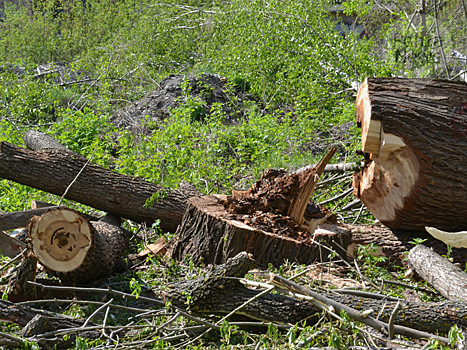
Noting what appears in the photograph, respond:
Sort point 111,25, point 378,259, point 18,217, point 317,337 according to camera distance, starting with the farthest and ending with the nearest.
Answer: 1. point 111,25
2. point 18,217
3. point 378,259
4. point 317,337

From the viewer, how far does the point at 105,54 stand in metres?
12.9

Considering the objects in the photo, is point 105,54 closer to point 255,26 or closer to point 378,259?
point 255,26

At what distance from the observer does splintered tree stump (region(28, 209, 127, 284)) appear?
386cm

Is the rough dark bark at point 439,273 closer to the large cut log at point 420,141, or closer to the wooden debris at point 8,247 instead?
the large cut log at point 420,141

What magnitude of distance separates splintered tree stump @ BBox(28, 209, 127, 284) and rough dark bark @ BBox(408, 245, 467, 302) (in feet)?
7.35

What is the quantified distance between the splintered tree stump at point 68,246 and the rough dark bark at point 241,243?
694mm

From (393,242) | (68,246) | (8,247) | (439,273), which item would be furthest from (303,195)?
(8,247)

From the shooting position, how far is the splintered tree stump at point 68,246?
3.86 meters

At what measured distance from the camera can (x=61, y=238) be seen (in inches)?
155

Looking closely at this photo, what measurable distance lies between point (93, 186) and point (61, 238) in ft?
3.90

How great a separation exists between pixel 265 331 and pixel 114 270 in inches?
64.9

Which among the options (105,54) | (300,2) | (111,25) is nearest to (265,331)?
(300,2)

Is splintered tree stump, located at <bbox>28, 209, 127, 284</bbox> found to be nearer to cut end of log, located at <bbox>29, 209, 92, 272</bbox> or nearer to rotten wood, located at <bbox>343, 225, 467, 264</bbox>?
cut end of log, located at <bbox>29, 209, 92, 272</bbox>

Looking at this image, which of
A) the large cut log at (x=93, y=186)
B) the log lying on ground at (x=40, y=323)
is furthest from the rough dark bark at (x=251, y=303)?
the large cut log at (x=93, y=186)
